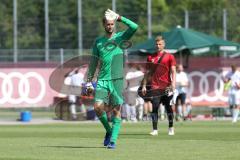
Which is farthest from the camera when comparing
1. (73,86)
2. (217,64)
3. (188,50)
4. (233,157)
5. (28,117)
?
(217,64)

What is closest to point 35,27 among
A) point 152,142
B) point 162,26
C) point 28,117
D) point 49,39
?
point 49,39

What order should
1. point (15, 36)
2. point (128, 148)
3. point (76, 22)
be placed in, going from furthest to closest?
point (76, 22)
point (15, 36)
point (128, 148)

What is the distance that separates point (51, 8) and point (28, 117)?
13.7 meters

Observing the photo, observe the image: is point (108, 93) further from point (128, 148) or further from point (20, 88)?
point (20, 88)

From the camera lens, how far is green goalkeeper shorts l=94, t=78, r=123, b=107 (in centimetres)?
1562

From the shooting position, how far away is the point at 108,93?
616 inches

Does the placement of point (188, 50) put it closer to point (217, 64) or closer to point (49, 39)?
point (217, 64)

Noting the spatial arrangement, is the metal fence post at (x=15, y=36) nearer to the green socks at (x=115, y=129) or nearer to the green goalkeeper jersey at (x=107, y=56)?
the green goalkeeper jersey at (x=107, y=56)

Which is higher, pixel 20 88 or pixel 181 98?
pixel 20 88

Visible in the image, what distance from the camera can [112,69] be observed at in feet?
51.7

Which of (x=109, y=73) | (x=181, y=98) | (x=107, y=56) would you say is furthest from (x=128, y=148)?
(x=181, y=98)

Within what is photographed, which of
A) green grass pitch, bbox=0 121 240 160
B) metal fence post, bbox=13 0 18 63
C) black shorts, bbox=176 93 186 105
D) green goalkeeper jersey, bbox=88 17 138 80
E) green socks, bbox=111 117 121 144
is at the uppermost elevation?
metal fence post, bbox=13 0 18 63

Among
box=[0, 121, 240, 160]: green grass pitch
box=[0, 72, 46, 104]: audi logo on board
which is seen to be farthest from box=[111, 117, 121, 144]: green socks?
box=[0, 72, 46, 104]: audi logo on board

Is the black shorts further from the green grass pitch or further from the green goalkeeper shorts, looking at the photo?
the green goalkeeper shorts
